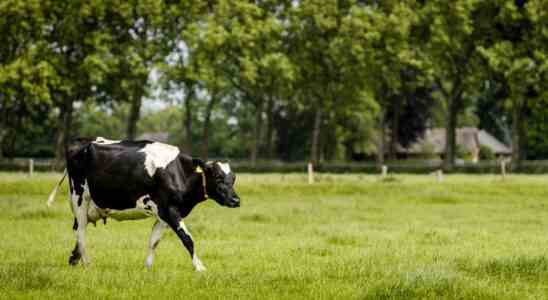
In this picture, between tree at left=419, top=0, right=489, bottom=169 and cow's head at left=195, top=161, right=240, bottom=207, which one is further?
tree at left=419, top=0, right=489, bottom=169

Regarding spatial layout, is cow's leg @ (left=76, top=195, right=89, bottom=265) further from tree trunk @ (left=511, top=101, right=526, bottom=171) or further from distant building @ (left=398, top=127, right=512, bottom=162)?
distant building @ (left=398, top=127, right=512, bottom=162)

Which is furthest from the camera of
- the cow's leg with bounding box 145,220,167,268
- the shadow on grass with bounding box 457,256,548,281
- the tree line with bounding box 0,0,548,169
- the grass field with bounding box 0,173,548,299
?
the tree line with bounding box 0,0,548,169

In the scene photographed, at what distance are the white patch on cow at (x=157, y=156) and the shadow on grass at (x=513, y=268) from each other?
529 cm

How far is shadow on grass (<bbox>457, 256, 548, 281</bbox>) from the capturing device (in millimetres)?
13055

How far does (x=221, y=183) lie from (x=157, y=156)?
118 cm

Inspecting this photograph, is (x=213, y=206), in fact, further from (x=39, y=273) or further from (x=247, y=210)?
(x=39, y=273)

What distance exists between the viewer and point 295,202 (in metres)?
32.9

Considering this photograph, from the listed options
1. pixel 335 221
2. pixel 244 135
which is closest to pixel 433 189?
pixel 335 221

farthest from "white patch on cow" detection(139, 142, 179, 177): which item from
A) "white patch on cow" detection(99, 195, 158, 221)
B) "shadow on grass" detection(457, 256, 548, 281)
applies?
"shadow on grass" detection(457, 256, 548, 281)

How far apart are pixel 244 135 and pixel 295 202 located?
64.9m

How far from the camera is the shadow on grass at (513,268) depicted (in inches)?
514

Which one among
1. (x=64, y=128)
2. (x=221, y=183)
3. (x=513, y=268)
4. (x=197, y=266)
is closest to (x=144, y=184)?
(x=221, y=183)

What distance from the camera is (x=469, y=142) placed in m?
114

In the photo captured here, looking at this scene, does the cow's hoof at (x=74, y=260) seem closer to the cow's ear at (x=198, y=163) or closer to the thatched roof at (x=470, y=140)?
the cow's ear at (x=198, y=163)
